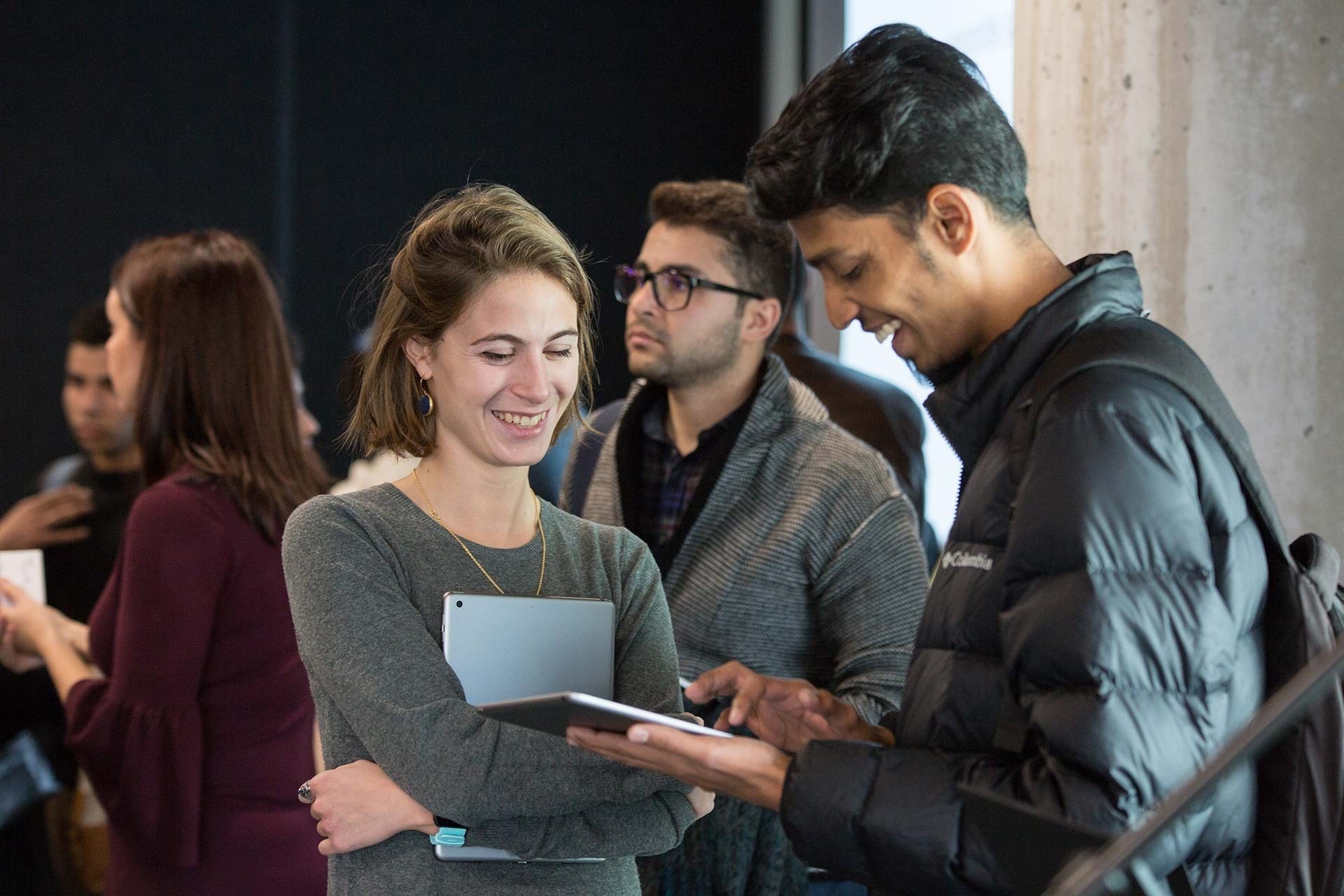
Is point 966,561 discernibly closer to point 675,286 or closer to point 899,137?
point 899,137

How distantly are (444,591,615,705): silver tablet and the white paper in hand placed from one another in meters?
1.58

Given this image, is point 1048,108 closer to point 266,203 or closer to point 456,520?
point 456,520

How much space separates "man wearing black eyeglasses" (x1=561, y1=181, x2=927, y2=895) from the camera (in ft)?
7.61

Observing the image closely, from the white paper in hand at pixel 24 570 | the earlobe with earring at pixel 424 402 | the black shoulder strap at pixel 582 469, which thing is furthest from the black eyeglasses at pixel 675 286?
the white paper in hand at pixel 24 570

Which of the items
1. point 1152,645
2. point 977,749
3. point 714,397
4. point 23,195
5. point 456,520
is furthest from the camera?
point 23,195

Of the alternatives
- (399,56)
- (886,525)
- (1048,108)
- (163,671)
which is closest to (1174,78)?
(1048,108)

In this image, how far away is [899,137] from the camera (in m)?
1.47

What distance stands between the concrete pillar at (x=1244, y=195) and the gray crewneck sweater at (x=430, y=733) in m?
1.34

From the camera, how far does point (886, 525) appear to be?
8.02ft

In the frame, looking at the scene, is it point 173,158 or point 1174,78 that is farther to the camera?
point 173,158

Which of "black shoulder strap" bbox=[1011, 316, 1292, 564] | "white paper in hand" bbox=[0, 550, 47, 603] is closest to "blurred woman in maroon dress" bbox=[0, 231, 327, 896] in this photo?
"white paper in hand" bbox=[0, 550, 47, 603]

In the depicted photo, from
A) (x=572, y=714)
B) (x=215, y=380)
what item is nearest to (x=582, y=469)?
(x=215, y=380)

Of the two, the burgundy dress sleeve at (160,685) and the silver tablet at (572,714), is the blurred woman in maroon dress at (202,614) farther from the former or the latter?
the silver tablet at (572,714)

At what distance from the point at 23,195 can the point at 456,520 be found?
4.22m
